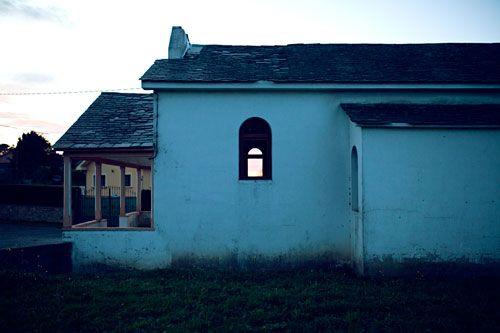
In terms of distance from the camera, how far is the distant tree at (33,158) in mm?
55147

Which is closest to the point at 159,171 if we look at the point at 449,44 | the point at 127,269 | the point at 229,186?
the point at 229,186

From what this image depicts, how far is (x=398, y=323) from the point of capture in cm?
652

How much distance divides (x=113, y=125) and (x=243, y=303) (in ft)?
22.4

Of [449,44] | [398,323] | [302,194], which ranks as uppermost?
[449,44]

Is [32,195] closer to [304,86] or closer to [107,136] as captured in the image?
[107,136]

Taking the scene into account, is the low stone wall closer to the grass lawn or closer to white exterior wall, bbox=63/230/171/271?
white exterior wall, bbox=63/230/171/271

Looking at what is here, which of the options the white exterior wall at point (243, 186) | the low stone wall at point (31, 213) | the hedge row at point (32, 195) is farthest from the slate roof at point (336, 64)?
the low stone wall at point (31, 213)

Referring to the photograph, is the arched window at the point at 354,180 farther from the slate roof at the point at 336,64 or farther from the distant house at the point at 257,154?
the slate roof at the point at 336,64

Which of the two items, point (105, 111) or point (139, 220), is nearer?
point (105, 111)

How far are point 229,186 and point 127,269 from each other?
3.47 meters

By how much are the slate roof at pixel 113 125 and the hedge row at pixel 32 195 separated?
565 inches

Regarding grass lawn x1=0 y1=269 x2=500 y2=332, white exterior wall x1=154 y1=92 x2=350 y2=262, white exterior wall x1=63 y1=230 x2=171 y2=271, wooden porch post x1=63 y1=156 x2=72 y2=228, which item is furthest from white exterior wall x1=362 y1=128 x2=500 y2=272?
wooden porch post x1=63 y1=156 x2=72 y2=228

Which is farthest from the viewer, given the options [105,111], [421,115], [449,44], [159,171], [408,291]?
[449,44]

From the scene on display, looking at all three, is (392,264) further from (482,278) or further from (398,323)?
(398,323)
